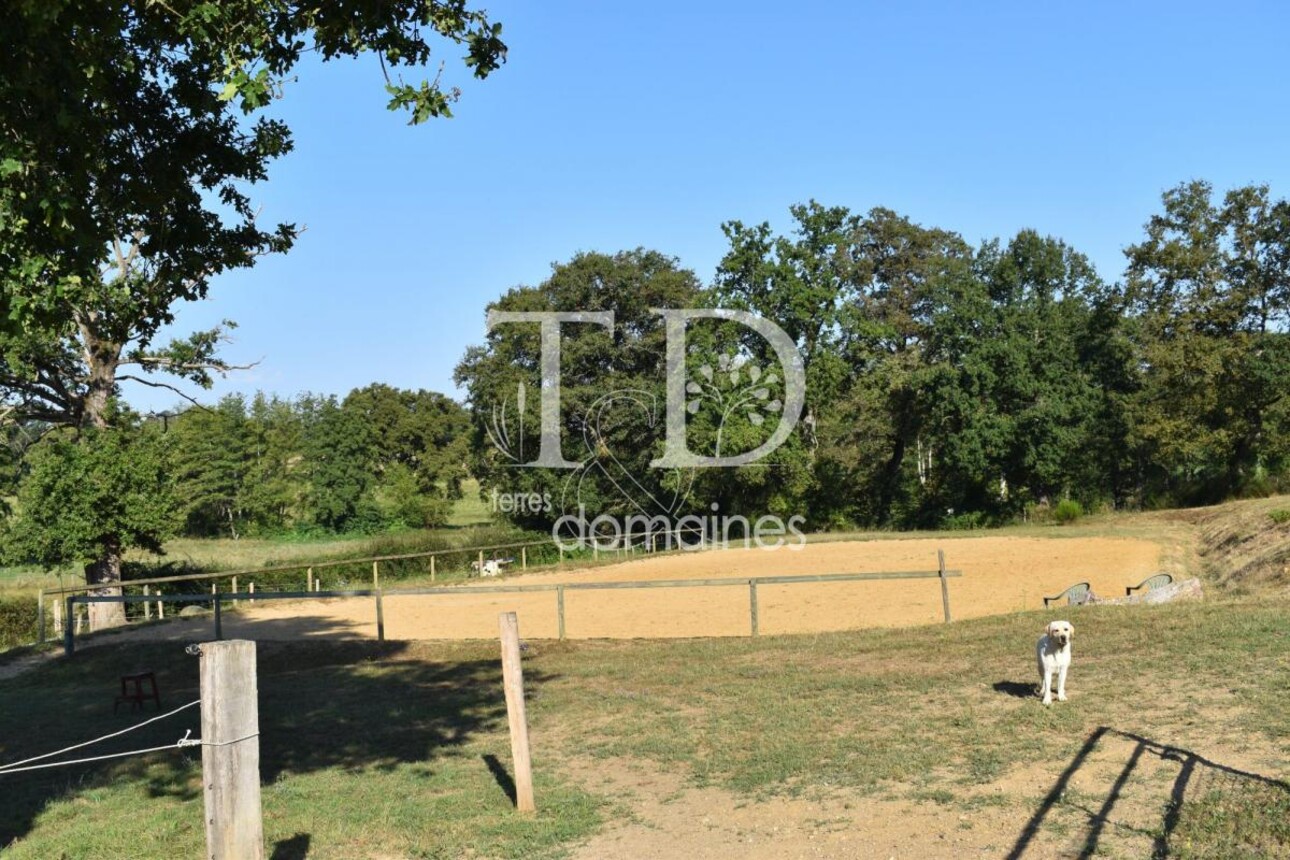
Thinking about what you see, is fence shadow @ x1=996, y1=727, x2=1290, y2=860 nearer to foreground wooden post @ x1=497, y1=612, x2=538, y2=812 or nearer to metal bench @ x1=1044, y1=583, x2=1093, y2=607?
foreground wooden post @ x1=497, y1=612, x2=538, y2=812

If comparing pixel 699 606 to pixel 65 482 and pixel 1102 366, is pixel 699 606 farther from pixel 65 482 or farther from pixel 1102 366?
pixel 1102 366

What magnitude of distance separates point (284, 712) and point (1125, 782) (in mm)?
9719

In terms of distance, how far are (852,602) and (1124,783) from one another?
14698 mm

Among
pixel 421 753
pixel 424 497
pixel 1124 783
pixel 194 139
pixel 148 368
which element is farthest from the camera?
pixel 424 497

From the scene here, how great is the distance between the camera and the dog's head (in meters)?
9.35

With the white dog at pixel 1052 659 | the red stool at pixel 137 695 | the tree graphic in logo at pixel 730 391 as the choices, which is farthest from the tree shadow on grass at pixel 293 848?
the tree graphic in logo at pixel 730 391

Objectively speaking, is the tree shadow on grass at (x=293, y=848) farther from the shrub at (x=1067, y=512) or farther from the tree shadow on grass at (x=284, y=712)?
the shrub at (x=1067, y=512)

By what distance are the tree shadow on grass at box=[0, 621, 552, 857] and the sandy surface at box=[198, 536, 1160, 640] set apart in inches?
85.1

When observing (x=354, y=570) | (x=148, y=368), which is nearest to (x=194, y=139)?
(x=148, y=368)

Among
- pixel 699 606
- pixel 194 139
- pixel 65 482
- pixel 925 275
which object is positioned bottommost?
pixel 699 606

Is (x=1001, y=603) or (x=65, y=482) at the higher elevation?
(x=65, y=482)

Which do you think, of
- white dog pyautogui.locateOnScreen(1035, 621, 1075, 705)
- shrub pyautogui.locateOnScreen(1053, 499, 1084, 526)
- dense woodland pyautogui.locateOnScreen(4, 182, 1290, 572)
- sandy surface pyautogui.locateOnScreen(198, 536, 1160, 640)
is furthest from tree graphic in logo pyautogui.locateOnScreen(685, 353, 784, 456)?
white dog pyautogui.locateOnScreen(1035, 621, 1075, 705)

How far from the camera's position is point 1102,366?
49.6m

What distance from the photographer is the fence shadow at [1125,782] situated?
6137mm
